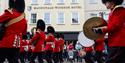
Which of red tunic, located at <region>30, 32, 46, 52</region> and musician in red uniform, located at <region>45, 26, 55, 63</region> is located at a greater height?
red tunic, located at <region>30, 32, 46, 52</region>

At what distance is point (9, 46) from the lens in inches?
372

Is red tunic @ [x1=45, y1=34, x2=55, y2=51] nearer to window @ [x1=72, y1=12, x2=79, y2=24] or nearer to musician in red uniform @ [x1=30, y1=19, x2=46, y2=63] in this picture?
musician in red uniform @ [x1=30, y1=19, x2=46, y2=63]

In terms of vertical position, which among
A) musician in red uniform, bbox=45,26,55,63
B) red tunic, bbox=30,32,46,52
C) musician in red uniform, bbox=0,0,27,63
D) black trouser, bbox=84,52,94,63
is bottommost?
musician in red uniform, bbox=45,26,55,63

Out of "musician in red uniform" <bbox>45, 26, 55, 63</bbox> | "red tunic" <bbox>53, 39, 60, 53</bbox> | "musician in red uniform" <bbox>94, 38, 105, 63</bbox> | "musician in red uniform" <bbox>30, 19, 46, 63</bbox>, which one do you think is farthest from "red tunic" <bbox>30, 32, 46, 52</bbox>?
"red tunic" <bbox>53, 39, 60, 53</bbox>

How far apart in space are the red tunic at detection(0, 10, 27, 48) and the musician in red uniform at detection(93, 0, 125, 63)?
254cm

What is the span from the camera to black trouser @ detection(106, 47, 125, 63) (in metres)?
7.45

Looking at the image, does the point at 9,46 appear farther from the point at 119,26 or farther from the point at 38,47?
the point at 38,47

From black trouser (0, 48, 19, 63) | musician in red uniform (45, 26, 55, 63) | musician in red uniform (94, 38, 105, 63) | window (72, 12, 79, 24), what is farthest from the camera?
window (72, 12, 79, 24)

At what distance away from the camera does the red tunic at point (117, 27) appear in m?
7.48

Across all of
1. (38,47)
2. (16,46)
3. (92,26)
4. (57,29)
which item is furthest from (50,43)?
(57,29)

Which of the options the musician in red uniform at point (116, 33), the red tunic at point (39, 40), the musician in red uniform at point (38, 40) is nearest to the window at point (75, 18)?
the musician in red uniform at point (38, 40)

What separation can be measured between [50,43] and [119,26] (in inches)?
485

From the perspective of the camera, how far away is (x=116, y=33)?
7.59 meters

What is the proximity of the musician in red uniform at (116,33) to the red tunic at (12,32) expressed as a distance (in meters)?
2.54
